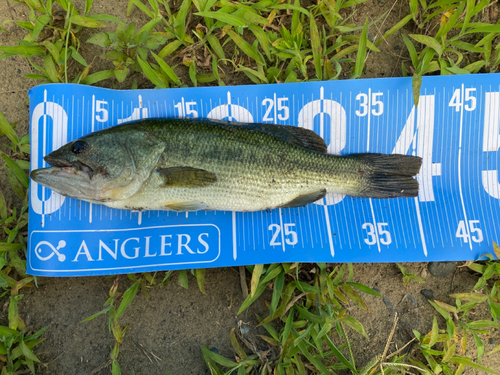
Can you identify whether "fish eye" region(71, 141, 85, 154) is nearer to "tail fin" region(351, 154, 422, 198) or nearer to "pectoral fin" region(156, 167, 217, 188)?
"pectoral fin" region(156, 167, 217, 188)

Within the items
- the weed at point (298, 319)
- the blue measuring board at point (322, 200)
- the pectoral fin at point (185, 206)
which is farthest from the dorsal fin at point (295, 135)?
the weed at point (298, 319)

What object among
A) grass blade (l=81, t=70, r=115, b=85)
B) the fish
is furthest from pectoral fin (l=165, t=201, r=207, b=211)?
grass blade (l=81, t=70, r=115, b=85)

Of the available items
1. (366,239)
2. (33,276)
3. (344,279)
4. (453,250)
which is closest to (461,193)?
(453,250)

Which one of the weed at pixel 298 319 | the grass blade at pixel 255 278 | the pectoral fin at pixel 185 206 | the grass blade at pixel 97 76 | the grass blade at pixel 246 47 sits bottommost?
the weed at pixel 298 319

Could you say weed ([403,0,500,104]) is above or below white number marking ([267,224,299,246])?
above

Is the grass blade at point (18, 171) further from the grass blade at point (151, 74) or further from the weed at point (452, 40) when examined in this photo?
the weed at point (452, 40)

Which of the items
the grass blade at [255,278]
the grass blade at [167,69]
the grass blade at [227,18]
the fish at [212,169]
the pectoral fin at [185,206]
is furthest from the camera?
the grass blade at [167,69]

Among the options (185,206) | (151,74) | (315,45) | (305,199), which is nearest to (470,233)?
(305,199)
